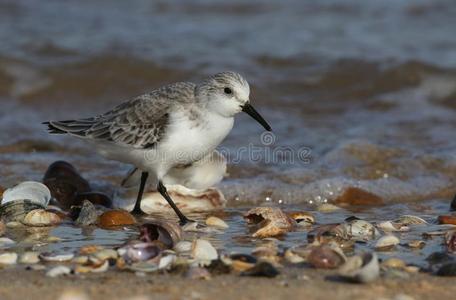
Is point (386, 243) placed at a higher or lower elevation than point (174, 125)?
lower

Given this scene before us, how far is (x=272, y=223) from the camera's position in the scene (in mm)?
5484

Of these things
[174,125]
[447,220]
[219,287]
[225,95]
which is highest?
[225,95]

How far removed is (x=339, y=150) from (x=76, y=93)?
4273 mm

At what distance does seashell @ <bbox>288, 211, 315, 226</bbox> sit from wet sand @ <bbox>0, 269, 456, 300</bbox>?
1486 mm

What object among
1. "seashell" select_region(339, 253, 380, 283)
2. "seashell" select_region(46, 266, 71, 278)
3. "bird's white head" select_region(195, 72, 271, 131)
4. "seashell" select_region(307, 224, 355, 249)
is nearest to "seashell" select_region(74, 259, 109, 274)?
"seashell" select_region(46, 266, 71, 278)

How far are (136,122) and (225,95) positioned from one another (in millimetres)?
692

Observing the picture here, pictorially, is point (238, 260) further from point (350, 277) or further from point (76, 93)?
point (76, 93)

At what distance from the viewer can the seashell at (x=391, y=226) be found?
5.55m

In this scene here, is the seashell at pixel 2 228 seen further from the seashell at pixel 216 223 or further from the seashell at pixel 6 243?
the seashell at pixel 216 223

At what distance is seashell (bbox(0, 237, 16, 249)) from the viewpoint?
199 inches

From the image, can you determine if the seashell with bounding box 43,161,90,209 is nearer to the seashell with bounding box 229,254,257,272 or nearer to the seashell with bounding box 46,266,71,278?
the seashell with bounding box 46,266,71,278

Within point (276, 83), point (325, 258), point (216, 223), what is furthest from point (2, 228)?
point (276, 83)

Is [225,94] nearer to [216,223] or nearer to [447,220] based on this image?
[216,223]

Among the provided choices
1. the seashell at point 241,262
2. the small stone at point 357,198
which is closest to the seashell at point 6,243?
the seashell at point 241,262
